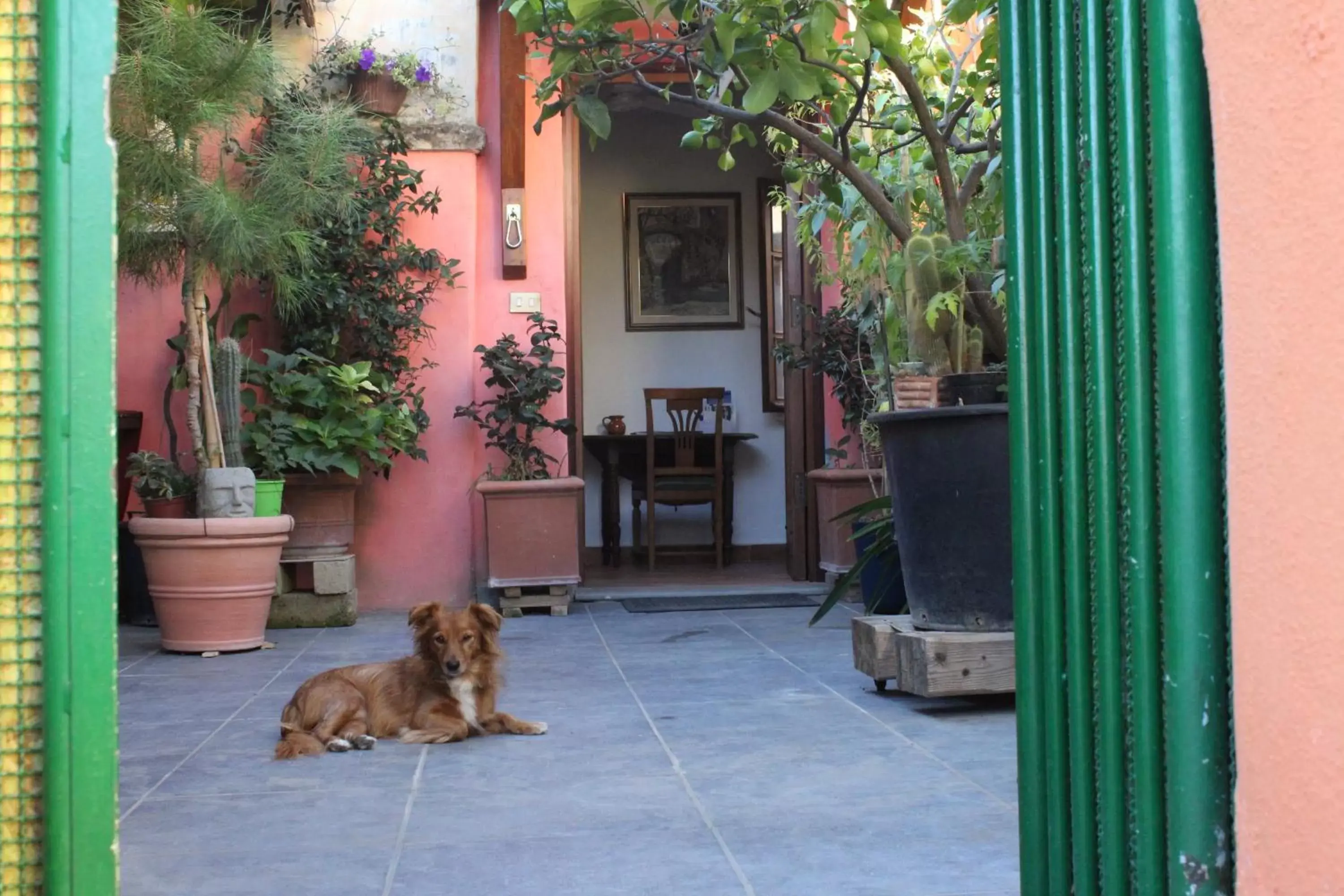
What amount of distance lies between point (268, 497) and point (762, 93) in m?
3.14

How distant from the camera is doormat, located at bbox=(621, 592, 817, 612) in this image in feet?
18.2

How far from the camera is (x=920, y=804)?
7.17 ft

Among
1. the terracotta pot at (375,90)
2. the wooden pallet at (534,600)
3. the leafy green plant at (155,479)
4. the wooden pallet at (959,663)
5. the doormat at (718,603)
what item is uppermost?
the terracotta pot at (375,90)

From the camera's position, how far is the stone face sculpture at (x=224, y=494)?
14.4 feet

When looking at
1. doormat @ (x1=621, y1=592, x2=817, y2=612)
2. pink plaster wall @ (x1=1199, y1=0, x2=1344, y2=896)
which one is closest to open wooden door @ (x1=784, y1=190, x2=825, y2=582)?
doormat @ (x1=621, y1=592, x2=817, y2=612)

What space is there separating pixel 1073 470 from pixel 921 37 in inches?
101

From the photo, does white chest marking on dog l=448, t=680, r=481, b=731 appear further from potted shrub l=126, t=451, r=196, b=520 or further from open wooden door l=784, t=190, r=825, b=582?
open wooden door l=784, t=190, r=825, b=582

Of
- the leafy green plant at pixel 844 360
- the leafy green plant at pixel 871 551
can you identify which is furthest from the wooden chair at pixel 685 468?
the leafy green plant at pixel 871 551

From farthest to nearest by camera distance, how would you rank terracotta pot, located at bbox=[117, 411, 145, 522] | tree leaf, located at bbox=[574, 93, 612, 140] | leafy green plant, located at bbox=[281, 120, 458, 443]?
leafy green plant, located at bbox=[281, 120, 458, 443] → terracotta pot, located at bbox=[117, 411, 145, 522] → tree leaf, located at bbox=[574, 93, 612, 140]

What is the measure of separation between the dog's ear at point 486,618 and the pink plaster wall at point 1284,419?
7.62 feet

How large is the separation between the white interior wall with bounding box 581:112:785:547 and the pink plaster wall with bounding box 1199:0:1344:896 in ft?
23.6

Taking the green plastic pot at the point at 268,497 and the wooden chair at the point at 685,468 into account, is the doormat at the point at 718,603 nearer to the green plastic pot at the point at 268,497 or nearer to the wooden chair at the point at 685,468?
the wooden chair at the point at 685,468

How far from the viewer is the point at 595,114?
2178 mm

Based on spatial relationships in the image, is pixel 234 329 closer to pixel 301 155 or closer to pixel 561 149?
pixel 301 155
